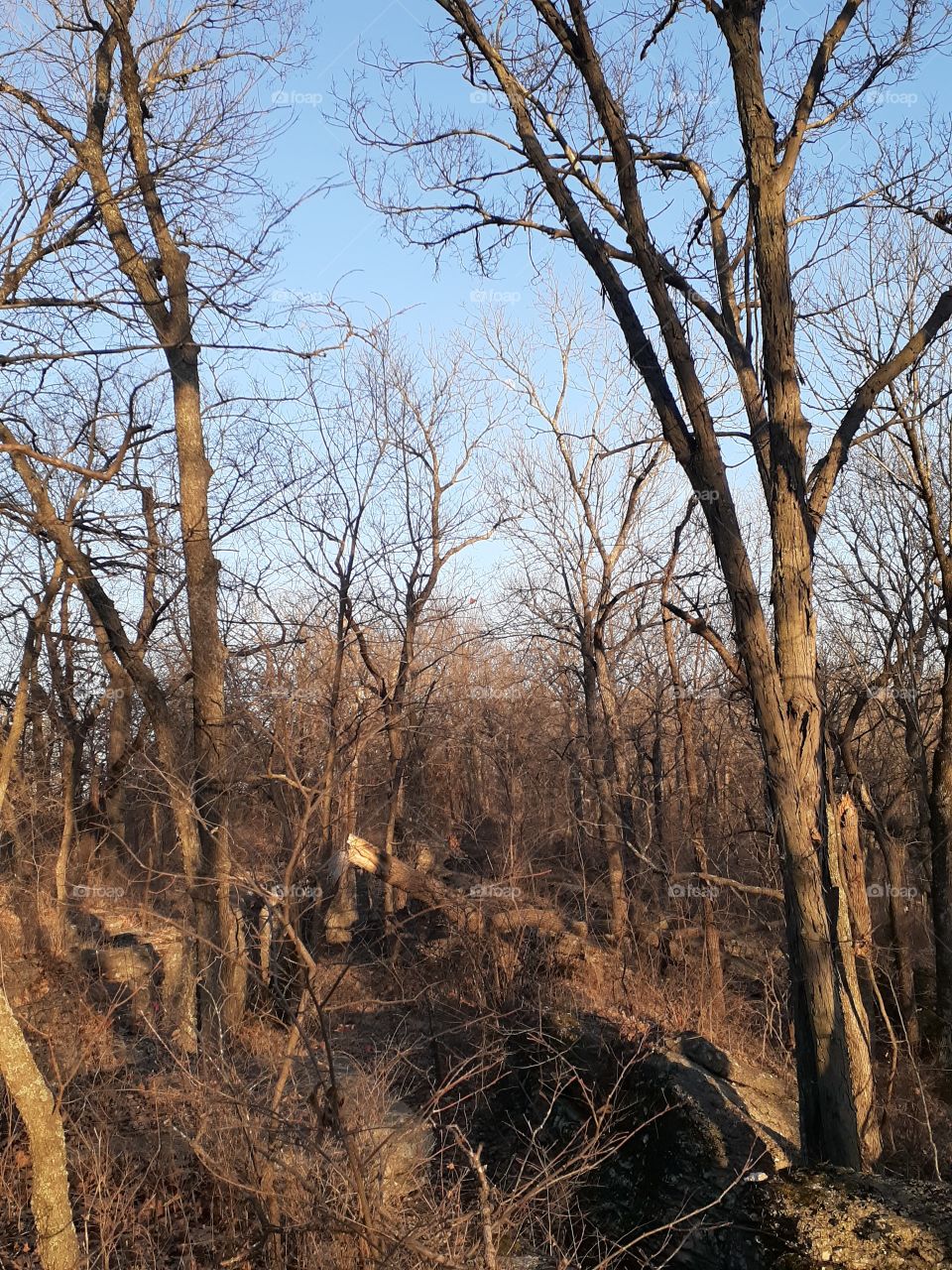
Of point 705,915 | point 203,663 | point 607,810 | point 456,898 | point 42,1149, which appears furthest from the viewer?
point 607,810

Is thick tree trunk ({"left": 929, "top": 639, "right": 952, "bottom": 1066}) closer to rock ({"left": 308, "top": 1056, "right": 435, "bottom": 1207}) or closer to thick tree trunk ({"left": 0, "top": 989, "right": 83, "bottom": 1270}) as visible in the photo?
rock ({"left": 308, "top": 1056, "right": 435, "bottom": 1207})

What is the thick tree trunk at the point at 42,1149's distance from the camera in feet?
15.7

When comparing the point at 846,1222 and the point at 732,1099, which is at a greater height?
the point at 846,1222

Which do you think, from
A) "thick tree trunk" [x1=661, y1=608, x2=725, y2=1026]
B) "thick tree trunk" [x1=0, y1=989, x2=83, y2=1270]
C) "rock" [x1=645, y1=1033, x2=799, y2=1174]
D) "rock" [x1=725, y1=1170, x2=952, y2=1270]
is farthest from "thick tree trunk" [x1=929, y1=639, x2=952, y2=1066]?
"thick tree trunk" [x1=0, y1=989, x2=83, y2=1270]

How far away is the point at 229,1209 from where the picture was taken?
593 centimetres

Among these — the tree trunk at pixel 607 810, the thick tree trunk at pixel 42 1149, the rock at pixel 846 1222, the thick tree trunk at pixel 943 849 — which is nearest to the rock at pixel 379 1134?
the thick tree trunk at pixel 42 1149

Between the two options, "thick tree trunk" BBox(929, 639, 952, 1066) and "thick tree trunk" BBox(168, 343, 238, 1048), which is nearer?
"thick tree trunk" BBox(168, 343, 238, 1048)

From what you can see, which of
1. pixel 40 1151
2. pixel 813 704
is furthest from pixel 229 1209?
pixel 813 704

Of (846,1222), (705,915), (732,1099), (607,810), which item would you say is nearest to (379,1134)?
(846,1222)

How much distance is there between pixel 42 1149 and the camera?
190 inches

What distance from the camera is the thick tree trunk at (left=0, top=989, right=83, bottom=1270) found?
4793 millimetres

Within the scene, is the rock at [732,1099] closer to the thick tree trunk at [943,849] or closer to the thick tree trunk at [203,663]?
the thick tree trunk at [943,849]

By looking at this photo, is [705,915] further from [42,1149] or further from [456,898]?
[42,1149]

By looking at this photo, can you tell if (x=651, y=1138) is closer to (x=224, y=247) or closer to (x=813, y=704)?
(x=813, y=704)
